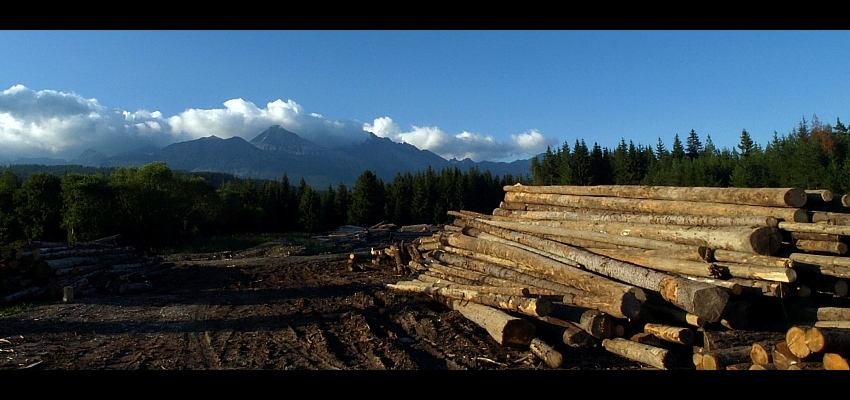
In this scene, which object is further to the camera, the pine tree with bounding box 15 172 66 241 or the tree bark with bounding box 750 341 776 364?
the pine tree with bounding box 15 172 66 241

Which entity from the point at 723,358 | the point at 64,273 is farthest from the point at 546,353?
the point at 64,273

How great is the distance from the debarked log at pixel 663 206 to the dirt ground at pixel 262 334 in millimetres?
3168

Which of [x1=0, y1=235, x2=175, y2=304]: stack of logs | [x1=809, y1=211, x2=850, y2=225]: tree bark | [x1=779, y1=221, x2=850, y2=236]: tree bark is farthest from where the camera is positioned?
[x1=0, y1=235, x2=175, y2=304]: stack of logs

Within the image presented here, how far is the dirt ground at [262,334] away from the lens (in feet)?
20.3

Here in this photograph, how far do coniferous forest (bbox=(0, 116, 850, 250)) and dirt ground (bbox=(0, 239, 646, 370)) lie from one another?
52.6 feet

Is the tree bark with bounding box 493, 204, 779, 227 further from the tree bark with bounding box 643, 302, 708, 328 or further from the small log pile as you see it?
the small log pile

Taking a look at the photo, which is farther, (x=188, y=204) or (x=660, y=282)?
(x=188, y=204)

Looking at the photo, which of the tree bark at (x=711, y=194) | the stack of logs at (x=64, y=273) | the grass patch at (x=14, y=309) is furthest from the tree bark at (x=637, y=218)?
the grass patch at (x=14, y=309)

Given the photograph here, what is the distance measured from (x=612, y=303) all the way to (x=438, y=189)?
50.0m

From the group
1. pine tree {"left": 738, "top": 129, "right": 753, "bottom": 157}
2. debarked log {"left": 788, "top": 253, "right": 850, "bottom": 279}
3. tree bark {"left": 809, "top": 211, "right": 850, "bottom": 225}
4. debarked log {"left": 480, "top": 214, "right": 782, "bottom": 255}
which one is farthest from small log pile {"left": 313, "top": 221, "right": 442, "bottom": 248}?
pine tree {"left": 738, "top": 129, "right": 753, "bottom": 157}

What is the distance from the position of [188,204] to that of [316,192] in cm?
1990

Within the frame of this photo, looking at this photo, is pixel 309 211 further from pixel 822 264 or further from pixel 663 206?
pixel 822 264

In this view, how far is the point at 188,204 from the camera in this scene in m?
34.7

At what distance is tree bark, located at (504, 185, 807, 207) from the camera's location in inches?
270
